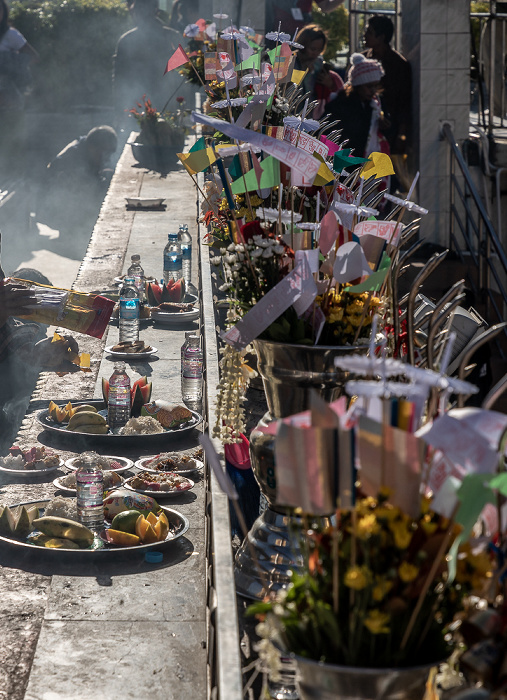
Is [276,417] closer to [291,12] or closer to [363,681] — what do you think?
[363,681]

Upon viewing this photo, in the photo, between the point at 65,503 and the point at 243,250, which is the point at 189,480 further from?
the point at 243,250

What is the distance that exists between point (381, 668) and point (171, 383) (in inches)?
129

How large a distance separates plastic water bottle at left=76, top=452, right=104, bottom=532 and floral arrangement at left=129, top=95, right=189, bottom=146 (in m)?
9.59

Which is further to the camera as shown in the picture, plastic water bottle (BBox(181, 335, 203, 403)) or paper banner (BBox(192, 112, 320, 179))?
plastic water bottle (BBox(181, 335, 203, 403))

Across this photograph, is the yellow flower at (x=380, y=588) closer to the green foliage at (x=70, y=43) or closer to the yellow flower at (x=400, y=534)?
the yellow flower at (x=400, y=534)

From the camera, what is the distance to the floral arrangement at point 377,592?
1.30 meters

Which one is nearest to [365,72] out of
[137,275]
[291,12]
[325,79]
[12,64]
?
[325,79]

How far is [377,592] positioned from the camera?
1.29 metres

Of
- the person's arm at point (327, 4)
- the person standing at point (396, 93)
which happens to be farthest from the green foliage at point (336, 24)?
the person standing at point (396, 93)

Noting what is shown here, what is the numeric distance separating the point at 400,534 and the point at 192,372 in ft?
9.72

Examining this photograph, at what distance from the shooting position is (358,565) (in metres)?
1.33

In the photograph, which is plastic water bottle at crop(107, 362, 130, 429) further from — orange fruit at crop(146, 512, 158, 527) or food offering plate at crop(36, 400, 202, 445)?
orange fruit at crop(146, 512, 158, 527)

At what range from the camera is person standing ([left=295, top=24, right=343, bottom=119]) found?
23.7 ft

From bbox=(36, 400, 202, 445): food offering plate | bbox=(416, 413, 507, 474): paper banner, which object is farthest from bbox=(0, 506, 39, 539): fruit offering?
bbox=(416, 413, 507, 474): paper banner
